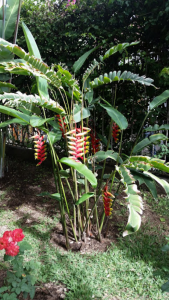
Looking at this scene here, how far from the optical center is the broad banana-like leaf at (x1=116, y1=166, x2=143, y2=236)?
932mm

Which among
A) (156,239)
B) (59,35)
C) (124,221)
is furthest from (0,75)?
(156,239)

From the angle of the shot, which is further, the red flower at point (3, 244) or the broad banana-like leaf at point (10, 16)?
the broad banana-like leaf at point (10, 16)

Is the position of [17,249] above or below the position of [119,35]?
below

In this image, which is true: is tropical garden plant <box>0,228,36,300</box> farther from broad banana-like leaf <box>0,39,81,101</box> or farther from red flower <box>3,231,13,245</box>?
broad banana-like leaf <box>0,39,81,101</box>

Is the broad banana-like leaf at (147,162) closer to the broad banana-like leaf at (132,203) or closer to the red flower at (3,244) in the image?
the broad banana-like leaf at (132,203)

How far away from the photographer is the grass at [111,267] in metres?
1.28

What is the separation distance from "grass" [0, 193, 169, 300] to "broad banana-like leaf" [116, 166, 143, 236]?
1.35 feet

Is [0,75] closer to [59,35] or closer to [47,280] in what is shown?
[59,35]

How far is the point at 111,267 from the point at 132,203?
29.3 inches

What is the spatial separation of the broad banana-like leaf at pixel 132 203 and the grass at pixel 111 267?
1.35 feet

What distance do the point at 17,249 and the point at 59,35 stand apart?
2701mm

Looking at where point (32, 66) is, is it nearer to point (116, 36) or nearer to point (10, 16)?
point (10, 16)

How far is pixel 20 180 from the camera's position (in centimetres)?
292

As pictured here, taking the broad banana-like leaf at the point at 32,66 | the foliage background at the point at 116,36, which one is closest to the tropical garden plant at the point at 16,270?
the broad banana-like leaf at the point at 32,66
